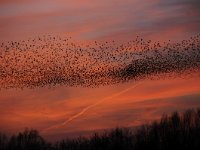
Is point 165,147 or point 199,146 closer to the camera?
point 199,146

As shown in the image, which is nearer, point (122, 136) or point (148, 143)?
point (148, 143)

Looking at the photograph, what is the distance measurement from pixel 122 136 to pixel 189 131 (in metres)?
16.8

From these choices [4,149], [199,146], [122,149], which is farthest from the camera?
[122,149]

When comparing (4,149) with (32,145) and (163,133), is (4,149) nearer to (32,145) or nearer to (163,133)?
(32,145)

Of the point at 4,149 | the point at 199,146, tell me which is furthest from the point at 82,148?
the point at 199,146

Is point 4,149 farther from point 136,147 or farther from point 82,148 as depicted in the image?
point 136,147

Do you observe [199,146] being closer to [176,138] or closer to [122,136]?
[176,138]

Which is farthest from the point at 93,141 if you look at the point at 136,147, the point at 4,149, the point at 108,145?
the point at 4,149

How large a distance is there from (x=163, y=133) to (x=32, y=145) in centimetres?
2596

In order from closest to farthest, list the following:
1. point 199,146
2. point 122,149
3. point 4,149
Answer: point 199,146 < point 4,149 < point 122,149

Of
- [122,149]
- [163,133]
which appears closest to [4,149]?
[122,149]

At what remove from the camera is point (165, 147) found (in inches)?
4444

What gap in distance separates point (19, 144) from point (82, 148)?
1298 centimetres

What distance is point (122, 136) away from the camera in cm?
12350
